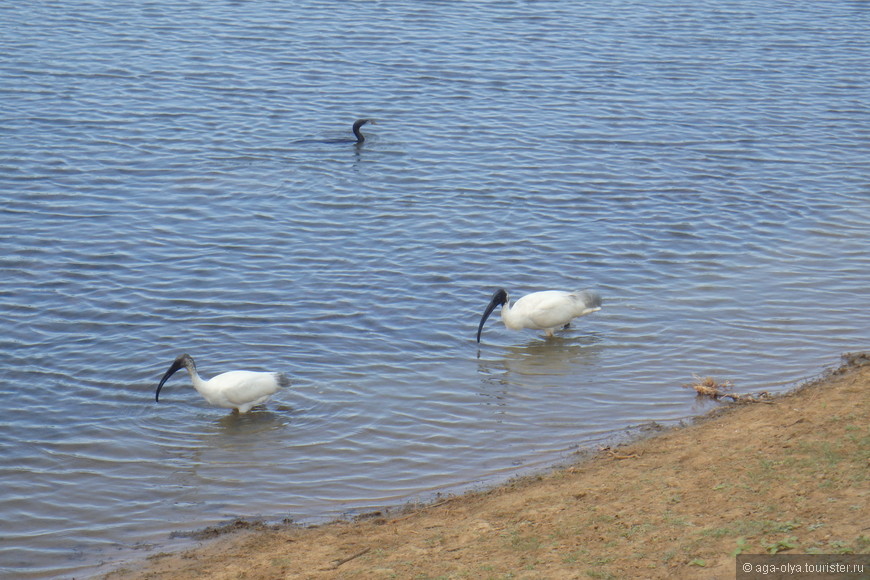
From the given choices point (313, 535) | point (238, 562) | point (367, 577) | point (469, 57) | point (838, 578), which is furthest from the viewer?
point (469, 57)

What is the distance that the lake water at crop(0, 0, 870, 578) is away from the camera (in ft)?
29.2

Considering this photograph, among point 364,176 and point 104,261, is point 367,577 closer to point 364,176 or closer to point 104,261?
point 104,261

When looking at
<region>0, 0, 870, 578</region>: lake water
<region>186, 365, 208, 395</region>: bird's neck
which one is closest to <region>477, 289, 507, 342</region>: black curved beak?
<region>0, 0, 870, 578</region>: lake water

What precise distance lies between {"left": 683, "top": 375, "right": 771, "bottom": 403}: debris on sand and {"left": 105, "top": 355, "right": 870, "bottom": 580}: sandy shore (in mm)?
1072

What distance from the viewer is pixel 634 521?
6348 mm

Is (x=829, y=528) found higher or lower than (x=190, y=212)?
higher

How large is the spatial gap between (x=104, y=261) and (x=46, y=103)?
21.9 feet

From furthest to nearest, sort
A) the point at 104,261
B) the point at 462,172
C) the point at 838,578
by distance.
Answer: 1. the point at 462,172
2. the point at 104,261
3. the point at 838,578

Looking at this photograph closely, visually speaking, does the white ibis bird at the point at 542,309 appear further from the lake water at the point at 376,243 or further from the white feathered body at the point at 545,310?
the lake water at the point at 376,243

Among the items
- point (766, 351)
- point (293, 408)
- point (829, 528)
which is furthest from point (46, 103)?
point (829, 528)

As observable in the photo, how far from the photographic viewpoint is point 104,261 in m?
12.9

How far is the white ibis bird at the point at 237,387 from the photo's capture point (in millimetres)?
9516

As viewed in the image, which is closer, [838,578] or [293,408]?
[838,578]

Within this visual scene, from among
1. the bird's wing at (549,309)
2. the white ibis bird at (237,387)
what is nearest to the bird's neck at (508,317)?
the bird's wing at (549,309)
